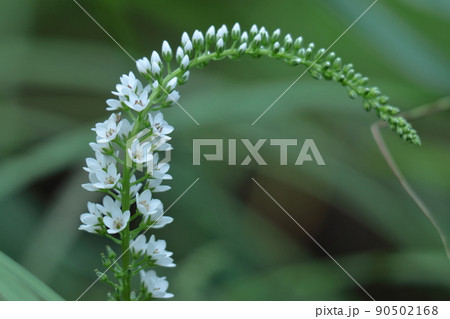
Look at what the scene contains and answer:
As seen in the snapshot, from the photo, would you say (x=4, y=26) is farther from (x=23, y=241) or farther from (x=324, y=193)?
(x=324, y=193)

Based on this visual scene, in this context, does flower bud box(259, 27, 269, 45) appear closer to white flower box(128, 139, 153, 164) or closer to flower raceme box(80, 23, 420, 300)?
flower raceme box(80, 23, 420, 300)

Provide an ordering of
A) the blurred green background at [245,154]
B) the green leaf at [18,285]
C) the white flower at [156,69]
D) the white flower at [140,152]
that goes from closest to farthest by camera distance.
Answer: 1. the green leaf at [18,285]
2. the white flower at [140,152]
3. the white flower at [156,69]
4. the blurred green background at [245,154]

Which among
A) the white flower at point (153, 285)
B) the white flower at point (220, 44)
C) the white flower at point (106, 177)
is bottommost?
the white flower at point (153, 285)

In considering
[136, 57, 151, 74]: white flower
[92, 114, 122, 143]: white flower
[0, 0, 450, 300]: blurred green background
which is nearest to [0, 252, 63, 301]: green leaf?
[92, 114, 122, 143]: white flower

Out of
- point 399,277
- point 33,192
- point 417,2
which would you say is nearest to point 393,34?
point 417,2

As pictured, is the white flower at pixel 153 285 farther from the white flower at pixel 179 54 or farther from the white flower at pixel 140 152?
the white flower at pixel 179 54

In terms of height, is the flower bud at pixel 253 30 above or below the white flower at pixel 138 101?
above

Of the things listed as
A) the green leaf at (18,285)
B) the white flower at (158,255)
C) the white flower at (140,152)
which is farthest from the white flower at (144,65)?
the green leaf at (18,285)

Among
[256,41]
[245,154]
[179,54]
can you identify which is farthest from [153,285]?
[245,154]
